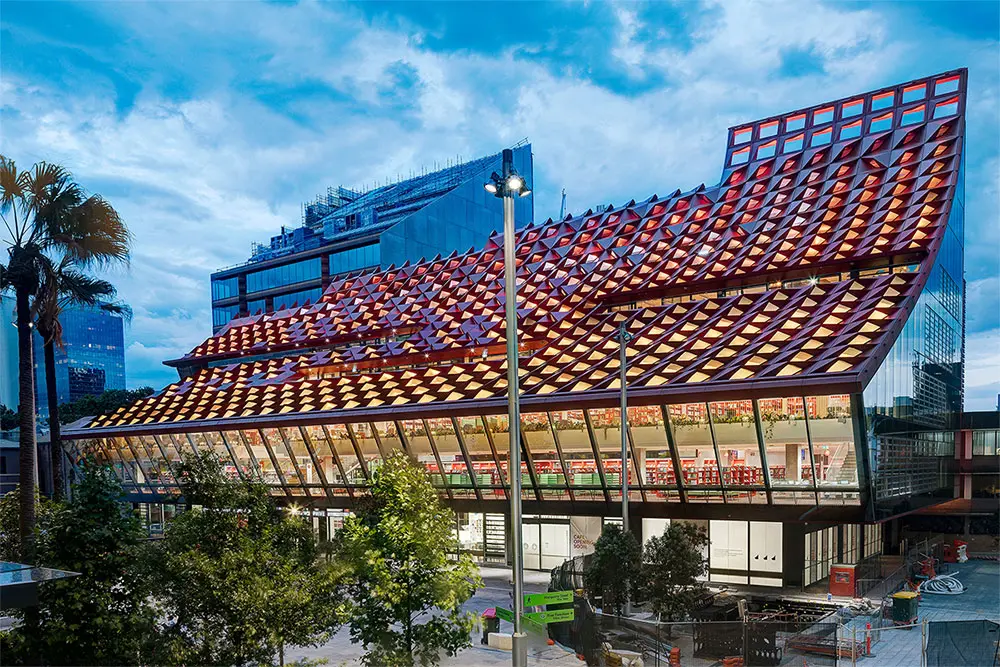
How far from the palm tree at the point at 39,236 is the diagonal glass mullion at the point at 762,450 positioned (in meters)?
24.8

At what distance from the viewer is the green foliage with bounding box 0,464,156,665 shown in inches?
521

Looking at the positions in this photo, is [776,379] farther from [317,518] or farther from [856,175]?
[317,518]

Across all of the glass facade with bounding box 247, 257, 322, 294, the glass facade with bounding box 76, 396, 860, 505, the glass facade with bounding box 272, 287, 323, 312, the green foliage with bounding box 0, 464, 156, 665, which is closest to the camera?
the green foliage with bounding box 0, 464, 156, 665

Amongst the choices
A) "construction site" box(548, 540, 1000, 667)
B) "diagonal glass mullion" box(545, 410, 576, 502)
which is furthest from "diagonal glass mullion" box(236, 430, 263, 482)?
"construction site" box(548, 540, 1000, 667)

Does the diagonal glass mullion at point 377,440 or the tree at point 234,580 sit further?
the diagonal glass mullion at point 377,440

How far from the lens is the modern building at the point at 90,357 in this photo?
134500 mm

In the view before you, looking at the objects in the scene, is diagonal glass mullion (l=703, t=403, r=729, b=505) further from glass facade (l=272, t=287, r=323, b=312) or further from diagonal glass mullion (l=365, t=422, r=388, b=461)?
glass facade (l=272, t=287, r=323, b=312)

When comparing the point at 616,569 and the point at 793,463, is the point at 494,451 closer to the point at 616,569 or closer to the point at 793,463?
the point at 616,569

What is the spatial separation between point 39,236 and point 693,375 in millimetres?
25393

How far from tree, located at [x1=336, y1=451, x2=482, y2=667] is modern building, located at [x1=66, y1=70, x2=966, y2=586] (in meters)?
5.95

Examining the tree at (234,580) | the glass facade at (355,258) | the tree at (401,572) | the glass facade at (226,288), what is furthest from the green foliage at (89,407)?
the tree at (401,572)

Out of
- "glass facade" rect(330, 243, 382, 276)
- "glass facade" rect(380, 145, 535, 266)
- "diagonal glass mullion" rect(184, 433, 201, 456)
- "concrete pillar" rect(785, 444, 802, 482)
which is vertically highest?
"glass facade" rect(380, 145, 535, 266)

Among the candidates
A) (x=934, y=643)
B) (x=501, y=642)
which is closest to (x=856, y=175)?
(x=934, y=643)

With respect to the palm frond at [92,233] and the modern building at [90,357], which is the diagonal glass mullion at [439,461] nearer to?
the palm frond at [92,233]
